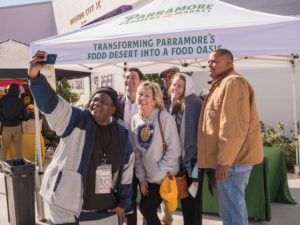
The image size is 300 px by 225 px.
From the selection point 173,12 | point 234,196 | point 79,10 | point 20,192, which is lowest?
point 20,192

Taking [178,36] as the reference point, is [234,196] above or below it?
below

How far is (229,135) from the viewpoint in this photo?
2529 millimetres

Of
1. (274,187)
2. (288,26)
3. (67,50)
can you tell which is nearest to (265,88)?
(274,187)

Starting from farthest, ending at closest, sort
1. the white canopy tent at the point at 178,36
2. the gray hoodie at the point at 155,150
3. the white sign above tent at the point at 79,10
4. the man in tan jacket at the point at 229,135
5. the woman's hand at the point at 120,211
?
the white sign above tent at the point at 79,10 < the white canopy tent at the point at 178,36 < the gray hoodie at the point at 155,150 < the man in tan jacket at the point at 229,135 < the woman's hand at the point at 120,211

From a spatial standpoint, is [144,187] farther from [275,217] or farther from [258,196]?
[275,217]

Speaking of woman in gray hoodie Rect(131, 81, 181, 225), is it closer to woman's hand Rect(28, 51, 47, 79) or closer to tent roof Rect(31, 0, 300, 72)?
tent roof Rect(31, 0, 300, 72)

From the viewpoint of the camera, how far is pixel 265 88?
9.02 m

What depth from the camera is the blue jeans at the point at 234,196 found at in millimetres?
2711

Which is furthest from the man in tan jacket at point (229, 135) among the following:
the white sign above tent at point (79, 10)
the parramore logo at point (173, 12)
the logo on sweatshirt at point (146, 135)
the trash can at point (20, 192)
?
the white sign above tent at point (79, 10)

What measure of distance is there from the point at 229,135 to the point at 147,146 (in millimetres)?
787

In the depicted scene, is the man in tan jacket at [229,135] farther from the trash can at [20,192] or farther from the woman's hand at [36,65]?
the trash can at [20,192]

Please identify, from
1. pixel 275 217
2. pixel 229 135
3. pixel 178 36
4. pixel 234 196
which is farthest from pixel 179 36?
pixel 275 217

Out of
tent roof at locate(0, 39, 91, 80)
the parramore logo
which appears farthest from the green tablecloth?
tent roof at locate(0, 39, 91, 80)

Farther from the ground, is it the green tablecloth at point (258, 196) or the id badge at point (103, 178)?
the id badge at point (103, 178)
